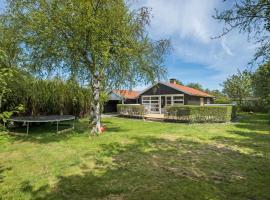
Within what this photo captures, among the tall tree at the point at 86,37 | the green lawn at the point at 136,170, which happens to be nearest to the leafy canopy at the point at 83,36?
the tall tree at the point at 86,37

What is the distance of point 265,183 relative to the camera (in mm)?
4641

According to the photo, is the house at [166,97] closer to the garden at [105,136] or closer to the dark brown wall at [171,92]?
the dark brown wall at [171,92]

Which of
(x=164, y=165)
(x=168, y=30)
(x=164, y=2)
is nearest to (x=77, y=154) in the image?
(x=164, y=165)

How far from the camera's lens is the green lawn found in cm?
427

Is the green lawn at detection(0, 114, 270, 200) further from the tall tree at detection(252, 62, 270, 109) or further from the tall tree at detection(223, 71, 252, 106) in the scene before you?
the tall tree at detection(223, 71, 252, 106)

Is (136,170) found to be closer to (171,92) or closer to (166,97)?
(171,92)

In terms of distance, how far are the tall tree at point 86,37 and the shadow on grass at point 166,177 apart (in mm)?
4677

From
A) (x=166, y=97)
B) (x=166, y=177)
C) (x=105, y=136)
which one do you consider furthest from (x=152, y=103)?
(x=166, y=177)

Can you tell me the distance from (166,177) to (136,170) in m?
0.89

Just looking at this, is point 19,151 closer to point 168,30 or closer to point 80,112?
point 168,30

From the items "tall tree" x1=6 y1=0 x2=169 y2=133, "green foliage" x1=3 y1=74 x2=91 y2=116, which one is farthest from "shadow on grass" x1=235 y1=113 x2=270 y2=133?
"green foliage" x1=3 y1=74 x2=91 y2=116

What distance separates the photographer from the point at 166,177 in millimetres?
5070

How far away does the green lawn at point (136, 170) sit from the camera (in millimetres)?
4266

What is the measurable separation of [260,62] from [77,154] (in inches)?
241
